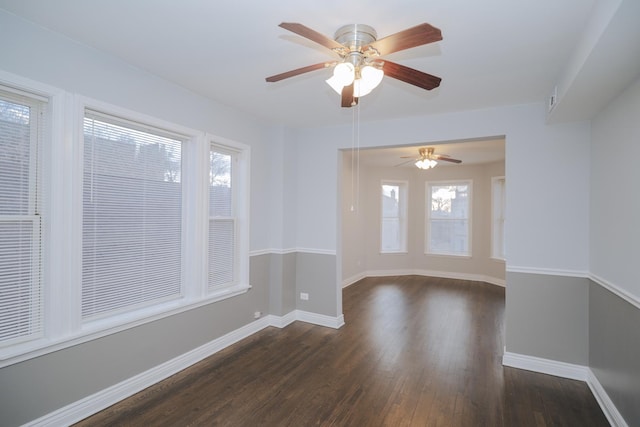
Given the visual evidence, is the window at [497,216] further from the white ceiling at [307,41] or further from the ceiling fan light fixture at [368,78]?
the ceiling fan light fixture at [368,78]

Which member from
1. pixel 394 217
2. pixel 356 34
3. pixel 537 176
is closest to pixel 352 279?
pixel 394 217

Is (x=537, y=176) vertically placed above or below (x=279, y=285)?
above

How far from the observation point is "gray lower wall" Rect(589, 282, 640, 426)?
6.75 ft

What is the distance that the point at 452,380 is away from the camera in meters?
2.91

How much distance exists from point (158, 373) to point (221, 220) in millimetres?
1565

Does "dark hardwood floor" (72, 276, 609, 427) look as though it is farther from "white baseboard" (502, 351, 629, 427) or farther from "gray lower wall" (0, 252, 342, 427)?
"gray lower wall" (0, 252, 342, 427)

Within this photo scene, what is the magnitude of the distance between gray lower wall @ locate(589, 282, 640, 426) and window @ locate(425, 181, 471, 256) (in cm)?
448

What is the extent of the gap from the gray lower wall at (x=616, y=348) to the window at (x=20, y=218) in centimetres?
391

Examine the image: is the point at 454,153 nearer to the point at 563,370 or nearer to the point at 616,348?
the point at 563,370

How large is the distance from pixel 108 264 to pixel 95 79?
1.41m

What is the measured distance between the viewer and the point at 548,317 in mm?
3100

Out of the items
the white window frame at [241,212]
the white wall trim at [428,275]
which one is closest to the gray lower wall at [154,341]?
the white window frame at [241,212]

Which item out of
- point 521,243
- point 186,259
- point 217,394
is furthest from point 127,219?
point 521,243

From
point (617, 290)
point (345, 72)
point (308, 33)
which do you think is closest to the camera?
point (308, 33)
